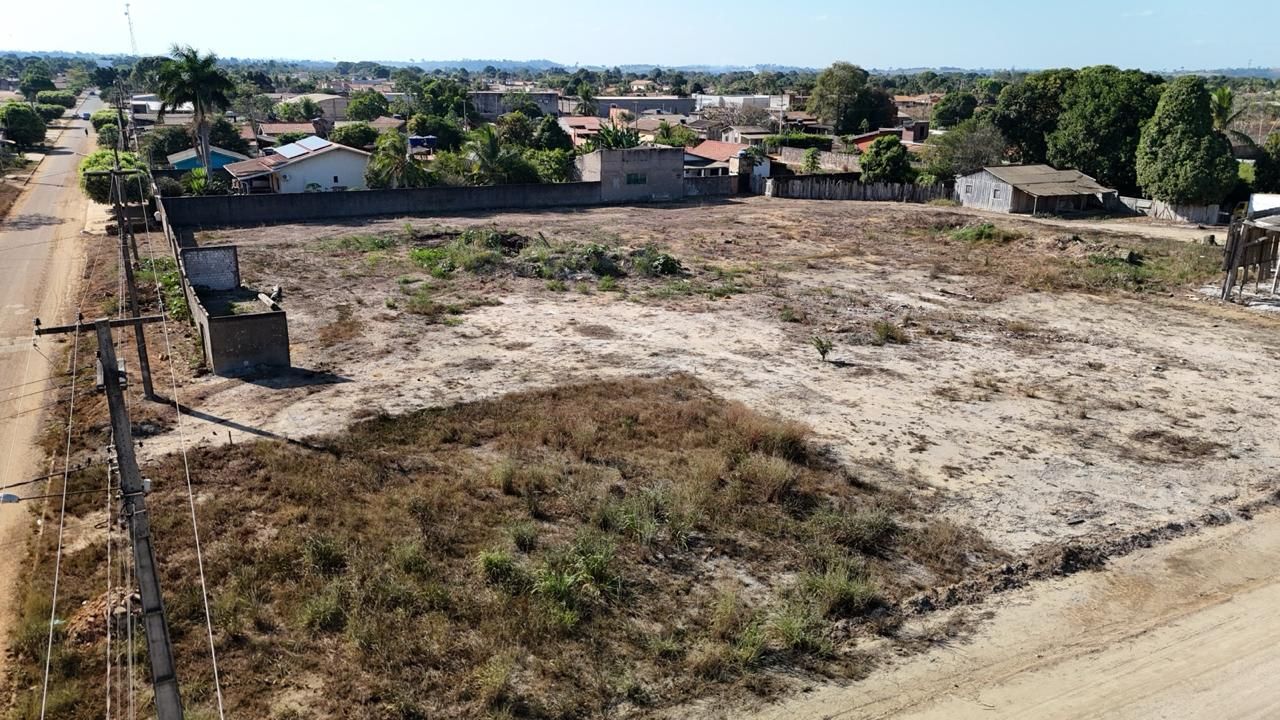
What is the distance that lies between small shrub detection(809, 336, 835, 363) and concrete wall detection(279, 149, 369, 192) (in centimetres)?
3400

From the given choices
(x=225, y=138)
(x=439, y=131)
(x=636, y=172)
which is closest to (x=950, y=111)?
(x=439, y=131)

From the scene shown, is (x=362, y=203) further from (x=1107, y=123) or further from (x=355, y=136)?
(x=1107, y=123)

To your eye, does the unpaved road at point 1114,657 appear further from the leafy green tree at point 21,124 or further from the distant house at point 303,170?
the leafy green tree at point 21,124

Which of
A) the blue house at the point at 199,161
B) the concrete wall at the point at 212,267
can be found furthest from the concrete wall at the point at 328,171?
the concrete wall at the point at 212,267

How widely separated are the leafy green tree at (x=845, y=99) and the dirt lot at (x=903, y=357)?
52.9m

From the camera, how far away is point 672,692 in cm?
998

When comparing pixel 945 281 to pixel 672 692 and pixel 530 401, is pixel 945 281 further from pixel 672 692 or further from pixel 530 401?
pixel 672 692

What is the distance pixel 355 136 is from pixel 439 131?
24.5 ft

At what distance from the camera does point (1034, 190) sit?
149ft

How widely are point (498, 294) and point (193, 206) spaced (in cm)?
2018

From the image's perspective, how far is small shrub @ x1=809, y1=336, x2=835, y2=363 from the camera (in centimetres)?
2206

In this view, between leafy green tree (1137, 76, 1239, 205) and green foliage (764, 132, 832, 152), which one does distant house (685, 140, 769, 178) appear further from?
leafy green tree (1137, 76, 1239, 205)

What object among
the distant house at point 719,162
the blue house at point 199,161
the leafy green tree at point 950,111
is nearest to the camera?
the blue house at point 199,161

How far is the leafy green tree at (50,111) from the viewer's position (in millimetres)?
95012
